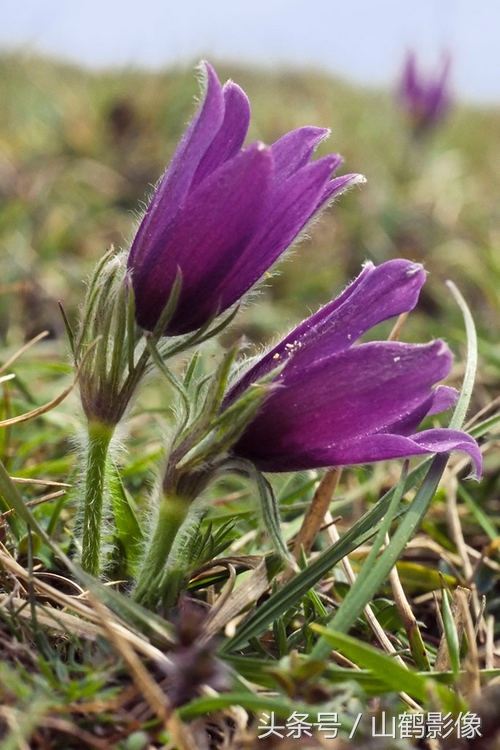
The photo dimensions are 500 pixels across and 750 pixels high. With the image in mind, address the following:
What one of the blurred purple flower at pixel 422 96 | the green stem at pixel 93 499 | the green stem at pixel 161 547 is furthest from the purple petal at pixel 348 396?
the blurred purple flower at pixel 422 96

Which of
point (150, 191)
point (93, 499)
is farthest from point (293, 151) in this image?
point (150, 191)

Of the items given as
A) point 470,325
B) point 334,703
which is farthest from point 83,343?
point 470,325

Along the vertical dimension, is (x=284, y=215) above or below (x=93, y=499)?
above

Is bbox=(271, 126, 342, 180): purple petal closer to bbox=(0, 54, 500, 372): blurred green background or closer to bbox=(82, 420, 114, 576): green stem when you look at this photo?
bbox=(82, 420, 114, 576): green stem

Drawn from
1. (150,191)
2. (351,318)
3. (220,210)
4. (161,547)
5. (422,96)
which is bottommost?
(161,547)

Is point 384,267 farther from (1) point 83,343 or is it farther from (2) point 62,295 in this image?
(2) point 62,295

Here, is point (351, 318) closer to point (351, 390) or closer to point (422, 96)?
point (351, 390)

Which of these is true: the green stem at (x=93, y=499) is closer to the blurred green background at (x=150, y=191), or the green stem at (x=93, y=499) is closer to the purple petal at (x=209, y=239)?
the purple petal at (x=209, y=239)
